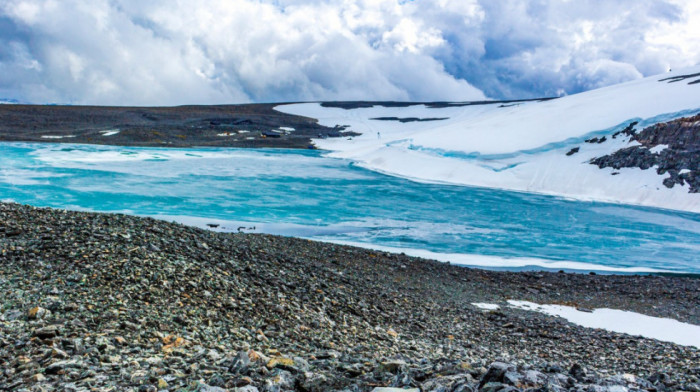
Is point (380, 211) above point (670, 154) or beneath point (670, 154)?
beneath

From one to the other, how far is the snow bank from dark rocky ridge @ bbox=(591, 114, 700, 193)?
420 millimetres

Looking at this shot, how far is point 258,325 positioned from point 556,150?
2701cm

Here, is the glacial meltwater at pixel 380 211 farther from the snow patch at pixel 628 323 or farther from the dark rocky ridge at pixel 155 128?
the dark rocky ridge at pixel 155 128

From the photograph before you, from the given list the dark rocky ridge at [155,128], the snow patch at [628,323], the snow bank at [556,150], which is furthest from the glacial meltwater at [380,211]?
the dark rocky ridge at [155,128]

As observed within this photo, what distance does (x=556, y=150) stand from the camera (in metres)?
28.6

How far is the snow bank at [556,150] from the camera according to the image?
24172mm

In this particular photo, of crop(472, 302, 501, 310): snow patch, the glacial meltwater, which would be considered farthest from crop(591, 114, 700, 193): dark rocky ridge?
crop(472, 302, 501, 310): snow patch

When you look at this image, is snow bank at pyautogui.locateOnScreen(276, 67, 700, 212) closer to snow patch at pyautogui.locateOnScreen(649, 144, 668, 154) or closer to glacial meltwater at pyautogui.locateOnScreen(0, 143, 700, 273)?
snow patch at pyautogui.locateOnScreen(649, 144, 668, 154)

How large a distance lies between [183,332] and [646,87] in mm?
36085

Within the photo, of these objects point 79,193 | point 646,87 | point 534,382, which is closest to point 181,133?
point 79,193

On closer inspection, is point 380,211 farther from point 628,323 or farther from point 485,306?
point 628,323

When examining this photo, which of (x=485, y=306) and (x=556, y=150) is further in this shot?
(x=556, y=150)

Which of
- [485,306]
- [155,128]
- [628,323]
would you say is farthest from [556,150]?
[155,128]

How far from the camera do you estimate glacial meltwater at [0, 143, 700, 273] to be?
13.9 metres
